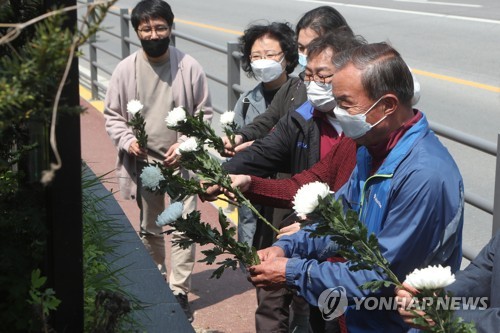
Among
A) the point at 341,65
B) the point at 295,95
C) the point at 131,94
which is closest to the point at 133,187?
the point at 131,94

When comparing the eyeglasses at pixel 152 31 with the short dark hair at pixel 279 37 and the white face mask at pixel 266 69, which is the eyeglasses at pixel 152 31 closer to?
the short dark hair at pixel 279 37

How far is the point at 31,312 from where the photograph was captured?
2541 mm

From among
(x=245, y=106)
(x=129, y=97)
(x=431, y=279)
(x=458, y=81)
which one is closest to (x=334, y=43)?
(x=245, y=106)

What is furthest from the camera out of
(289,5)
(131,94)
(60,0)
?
(289,5)

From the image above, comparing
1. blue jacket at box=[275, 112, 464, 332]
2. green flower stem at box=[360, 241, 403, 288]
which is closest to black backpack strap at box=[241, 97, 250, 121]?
blue jacket at box=[275, 112, 464, 332]

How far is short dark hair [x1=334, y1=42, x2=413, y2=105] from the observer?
10.0 ft

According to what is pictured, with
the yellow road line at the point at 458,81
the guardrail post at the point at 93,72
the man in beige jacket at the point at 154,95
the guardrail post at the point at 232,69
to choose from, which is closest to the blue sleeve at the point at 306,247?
the man in beige jacket at the point at 154,95

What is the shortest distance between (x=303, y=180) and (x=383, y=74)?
892mm

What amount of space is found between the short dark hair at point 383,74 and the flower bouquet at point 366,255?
2.25ft

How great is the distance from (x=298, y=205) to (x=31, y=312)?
0.83 metres

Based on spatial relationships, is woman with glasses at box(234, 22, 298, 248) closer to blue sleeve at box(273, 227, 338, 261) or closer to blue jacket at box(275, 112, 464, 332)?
blue sleeve at box(273, 227, 338, 261)

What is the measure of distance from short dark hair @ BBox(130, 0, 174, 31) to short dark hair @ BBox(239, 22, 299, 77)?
85 centimetres

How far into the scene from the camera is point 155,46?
19.4 feet

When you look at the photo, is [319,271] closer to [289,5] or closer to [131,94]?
[131,94]
